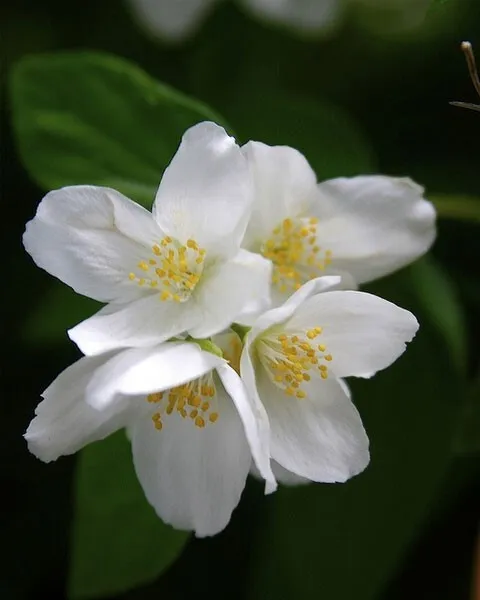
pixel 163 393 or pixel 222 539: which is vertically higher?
pixel 163 393

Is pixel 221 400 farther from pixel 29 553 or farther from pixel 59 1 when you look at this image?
pixel 59 1

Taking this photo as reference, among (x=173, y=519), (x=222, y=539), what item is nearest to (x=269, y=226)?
(x=173, y=519)

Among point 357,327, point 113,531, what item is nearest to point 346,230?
point 357,327

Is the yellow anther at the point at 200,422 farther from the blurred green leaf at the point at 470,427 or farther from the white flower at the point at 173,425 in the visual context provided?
the blurred green leaf at the point at 470,427

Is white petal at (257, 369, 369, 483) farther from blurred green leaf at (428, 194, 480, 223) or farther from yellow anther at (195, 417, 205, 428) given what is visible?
blurred green leaf at (428, 194, 480, 223)

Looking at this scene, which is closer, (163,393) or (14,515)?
(163,393)

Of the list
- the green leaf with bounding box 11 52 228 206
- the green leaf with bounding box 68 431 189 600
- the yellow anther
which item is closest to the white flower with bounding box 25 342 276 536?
the yellow anther
